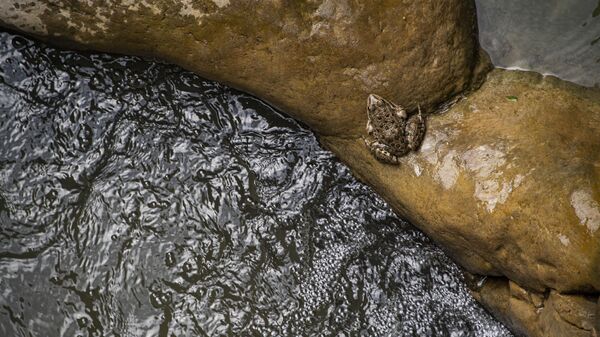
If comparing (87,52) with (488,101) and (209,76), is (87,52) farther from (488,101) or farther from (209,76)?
(488,101)

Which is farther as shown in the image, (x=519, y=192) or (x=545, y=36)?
(x=545, y=36)

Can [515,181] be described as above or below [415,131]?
below

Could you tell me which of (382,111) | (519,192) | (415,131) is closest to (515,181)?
(519,192)

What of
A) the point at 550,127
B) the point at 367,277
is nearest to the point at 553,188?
the point at 550,127

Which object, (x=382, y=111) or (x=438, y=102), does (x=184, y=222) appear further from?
(x=438, y=102)

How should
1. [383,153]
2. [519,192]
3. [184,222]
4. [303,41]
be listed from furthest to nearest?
[184,222] → [383,153] → [303,41] → [519,192]

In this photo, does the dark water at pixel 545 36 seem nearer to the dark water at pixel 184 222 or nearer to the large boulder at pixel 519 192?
the large boulder at pixel 519 192

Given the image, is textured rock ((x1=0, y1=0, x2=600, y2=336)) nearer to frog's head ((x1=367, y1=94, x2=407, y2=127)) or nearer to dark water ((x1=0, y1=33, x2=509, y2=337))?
frog's head ((x1=367, y1=94, x2=407, y2=127))
